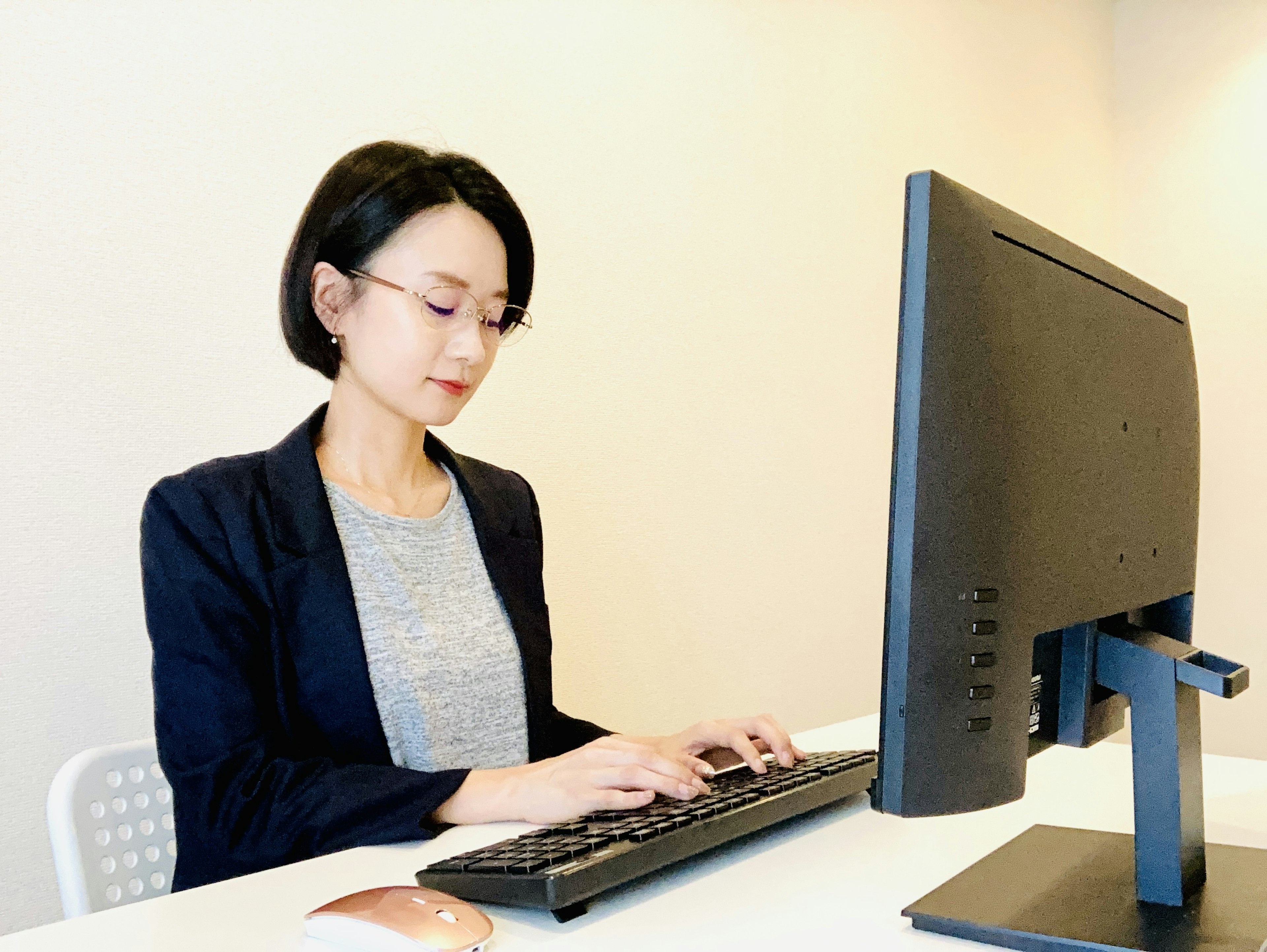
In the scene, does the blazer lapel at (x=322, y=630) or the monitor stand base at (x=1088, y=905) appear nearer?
the monitor stand base at (x=1088, y=905)

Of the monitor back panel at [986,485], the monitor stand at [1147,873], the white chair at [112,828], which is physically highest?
the monitor back panel at [986,485]

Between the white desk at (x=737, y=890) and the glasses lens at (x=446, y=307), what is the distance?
0.64m

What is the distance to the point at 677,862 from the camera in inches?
32.3

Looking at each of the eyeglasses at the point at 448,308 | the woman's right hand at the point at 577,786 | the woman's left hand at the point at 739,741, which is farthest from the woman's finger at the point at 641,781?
the eyeglasses at the point at 448,308

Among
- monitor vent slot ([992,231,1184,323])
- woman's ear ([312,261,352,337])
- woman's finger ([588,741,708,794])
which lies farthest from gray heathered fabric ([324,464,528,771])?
monitor vent slot ([992,231,1184,323])

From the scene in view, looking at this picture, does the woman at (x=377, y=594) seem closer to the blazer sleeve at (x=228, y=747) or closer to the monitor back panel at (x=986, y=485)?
the blazer sleeve at (x=228, y=747)

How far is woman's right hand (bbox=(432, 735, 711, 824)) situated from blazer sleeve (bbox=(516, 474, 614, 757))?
0.46 metres

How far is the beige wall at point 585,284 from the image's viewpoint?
1.40 metres

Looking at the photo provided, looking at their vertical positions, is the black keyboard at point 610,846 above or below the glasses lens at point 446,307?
below

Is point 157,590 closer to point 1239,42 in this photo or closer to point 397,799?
point 397,799

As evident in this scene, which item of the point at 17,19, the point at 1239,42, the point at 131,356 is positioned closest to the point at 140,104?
the point at 17,19

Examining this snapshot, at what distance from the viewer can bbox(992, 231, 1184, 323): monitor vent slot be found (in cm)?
67

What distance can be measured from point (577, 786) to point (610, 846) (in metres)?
0.17

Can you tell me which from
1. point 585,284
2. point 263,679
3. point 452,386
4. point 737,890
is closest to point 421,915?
point 737,890
